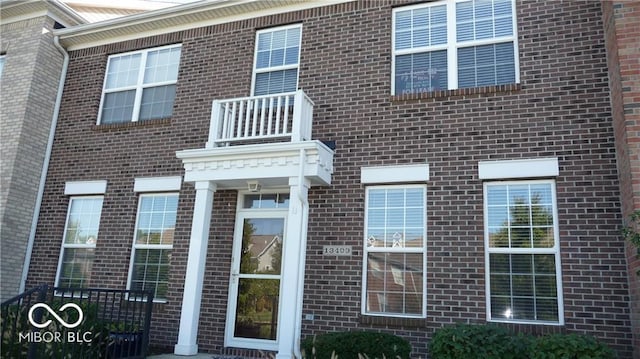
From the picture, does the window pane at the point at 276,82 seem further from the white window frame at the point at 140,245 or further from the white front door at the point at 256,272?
the white window frame at the point at 140,245

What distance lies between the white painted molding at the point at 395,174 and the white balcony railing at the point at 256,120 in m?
1.17

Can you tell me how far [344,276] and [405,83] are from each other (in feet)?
10.9

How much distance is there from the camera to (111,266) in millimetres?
9234

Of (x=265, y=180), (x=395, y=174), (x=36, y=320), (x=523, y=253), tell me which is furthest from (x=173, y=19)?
(x=523, y=253)

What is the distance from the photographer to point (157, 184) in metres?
9.29

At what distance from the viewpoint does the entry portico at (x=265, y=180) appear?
23.7ft

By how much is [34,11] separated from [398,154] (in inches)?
343

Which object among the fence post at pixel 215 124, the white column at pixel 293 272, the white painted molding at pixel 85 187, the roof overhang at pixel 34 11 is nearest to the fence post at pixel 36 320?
the white column at pixel 293 272

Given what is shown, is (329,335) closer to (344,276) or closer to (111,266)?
(344,276)

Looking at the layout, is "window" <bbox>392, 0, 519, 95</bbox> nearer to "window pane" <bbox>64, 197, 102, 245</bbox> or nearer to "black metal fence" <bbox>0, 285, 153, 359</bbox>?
"black metal fence" <bbox>0, 285, 153, 359</bbox>

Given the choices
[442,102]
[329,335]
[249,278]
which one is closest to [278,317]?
[249,278]

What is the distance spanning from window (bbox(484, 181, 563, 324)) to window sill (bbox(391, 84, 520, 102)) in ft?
4.70

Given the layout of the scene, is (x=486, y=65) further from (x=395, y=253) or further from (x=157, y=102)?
(x=157, y=102)

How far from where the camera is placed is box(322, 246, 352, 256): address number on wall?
771 centimetres
